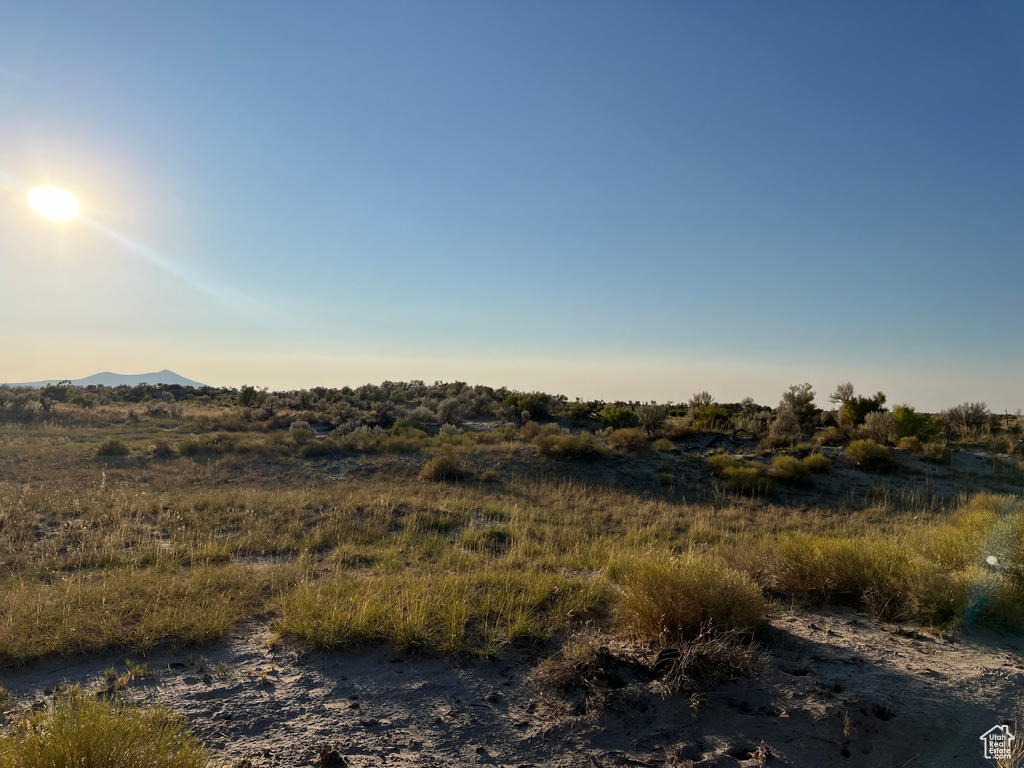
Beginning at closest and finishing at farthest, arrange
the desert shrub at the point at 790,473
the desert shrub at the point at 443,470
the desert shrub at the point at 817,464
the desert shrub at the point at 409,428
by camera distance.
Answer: the desert shrub at the point at 443,470, the desert shrub at the point at 790,473, the desert shrub at the point at 817,464, the desert shrub at the point at 409,428

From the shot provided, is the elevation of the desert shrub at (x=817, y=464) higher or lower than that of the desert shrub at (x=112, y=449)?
higher

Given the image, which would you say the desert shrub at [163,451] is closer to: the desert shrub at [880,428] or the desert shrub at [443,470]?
the desert shrub at [443,470]

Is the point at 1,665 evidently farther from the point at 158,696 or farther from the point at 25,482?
the point at 25,482

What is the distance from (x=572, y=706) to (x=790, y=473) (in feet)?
46.7

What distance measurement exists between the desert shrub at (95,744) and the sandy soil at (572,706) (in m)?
0.84

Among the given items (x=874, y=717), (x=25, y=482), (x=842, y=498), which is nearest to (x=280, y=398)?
(x=25, y=482)

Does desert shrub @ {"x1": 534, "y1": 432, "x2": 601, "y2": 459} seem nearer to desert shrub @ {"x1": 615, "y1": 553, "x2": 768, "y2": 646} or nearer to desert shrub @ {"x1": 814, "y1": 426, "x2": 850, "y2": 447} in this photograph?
desert shrub @ {"x1": 814, "y1": 426, "x2": 850, "y2": 447}

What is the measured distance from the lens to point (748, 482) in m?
15.9

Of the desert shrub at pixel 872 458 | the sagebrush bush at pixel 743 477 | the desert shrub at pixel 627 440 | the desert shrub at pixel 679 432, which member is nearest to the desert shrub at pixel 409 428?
the desert shrub at pixel 627 440

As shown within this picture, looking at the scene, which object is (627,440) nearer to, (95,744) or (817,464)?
(817,464)

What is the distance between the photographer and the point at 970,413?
82.5 feet

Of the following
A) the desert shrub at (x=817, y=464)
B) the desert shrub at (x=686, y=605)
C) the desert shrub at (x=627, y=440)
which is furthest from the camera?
the desert shrub at (x=627, y=440)

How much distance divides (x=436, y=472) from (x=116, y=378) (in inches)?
8638

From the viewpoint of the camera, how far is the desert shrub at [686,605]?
16.6ft
